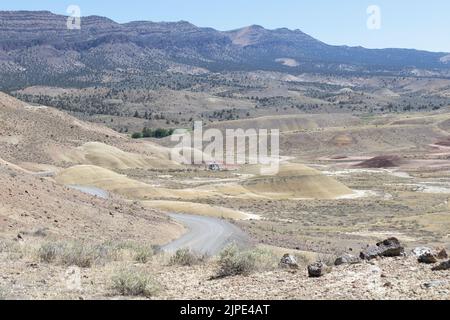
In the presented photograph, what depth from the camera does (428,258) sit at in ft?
51.7

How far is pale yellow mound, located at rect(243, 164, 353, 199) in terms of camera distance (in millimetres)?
77500

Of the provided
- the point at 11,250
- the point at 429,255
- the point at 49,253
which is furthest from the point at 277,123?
the point at 429,255

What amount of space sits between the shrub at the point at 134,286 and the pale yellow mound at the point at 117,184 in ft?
158

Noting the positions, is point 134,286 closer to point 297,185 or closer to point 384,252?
point 384,252

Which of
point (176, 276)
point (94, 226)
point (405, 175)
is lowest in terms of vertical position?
point (405, 175)

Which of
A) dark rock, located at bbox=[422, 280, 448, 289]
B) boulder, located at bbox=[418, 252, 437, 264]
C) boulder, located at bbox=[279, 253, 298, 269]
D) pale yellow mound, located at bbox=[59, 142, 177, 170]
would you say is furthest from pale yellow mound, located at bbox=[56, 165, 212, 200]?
dark rock, located at bbox=[422, 280, 448, 289]

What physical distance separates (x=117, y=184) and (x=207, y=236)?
108ft

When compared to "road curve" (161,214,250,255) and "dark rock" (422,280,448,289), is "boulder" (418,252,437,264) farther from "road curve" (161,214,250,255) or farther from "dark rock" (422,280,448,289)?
"road curve" (161,214,250,255)

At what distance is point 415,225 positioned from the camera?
5084cm

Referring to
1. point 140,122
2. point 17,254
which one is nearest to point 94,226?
point 17,254

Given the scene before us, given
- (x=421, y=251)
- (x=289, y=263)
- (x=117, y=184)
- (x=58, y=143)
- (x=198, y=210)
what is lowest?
(x=117, y=184)

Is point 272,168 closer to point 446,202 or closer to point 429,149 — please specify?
point 446,202

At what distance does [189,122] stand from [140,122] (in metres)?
15.5

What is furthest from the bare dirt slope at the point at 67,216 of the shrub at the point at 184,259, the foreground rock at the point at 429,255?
the foreground rock at the point at 429,255
